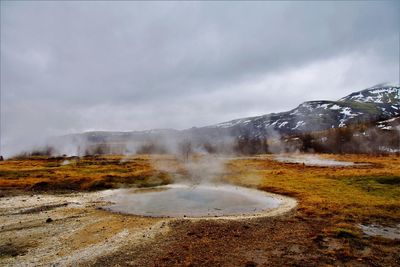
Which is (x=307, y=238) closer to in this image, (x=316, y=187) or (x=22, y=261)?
(x=22, y=261)

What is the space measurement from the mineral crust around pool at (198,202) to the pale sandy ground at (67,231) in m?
1.31

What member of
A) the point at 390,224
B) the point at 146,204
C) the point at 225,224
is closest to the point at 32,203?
the point at 146,204

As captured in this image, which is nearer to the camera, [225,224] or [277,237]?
[277,237]

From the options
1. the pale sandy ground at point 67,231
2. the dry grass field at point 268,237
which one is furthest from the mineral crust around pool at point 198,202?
the dry grass field at point 268,237

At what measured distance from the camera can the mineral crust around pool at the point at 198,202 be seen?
1128 inches

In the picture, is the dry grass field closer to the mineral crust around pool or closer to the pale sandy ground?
the pale sandy ground

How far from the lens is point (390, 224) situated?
23562mm

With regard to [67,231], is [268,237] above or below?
below

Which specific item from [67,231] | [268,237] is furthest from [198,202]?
[67,231]

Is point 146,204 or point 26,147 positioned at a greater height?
point 26,147

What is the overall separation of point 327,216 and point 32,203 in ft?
96.4

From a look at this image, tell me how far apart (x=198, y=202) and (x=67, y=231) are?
14617 millimetres

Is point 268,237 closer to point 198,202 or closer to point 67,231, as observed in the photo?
point 198,202

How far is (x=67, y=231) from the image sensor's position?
73.9 ft
